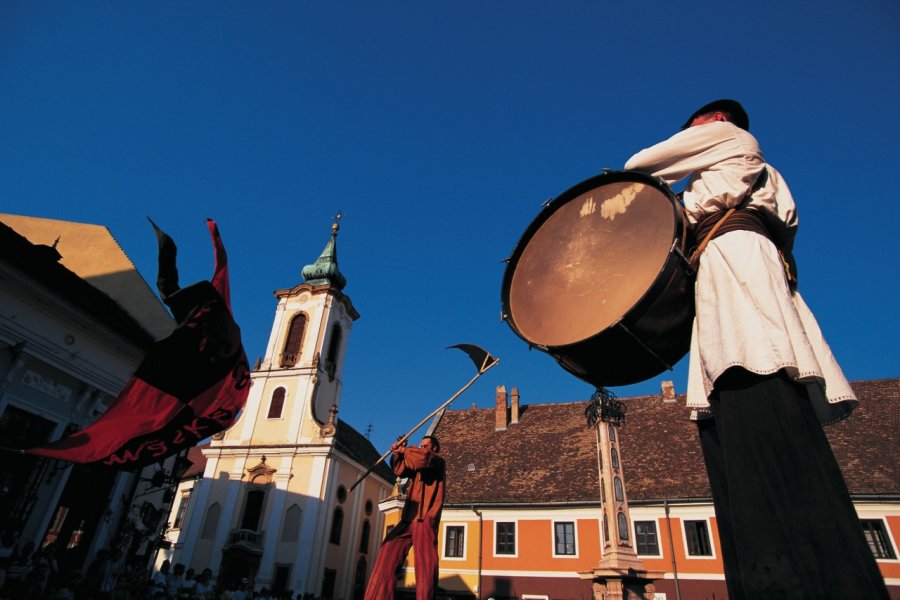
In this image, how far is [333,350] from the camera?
117 ft

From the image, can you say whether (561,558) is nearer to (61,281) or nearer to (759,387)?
(61,281)

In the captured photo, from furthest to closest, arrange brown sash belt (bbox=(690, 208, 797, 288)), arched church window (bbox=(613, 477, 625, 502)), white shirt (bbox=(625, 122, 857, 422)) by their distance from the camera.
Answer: arched church window (bbox=(613, 477, 625, 502))
brown sash belt (bbox=(690, 208, 797, 288))
white shirt (bbox=(625, 122, 857, 422))

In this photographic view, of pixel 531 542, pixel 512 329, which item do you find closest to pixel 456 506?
pixel 531 542

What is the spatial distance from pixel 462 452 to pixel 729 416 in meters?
29.2

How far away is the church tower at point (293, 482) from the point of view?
26.4 m

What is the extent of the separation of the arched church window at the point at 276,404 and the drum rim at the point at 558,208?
103ft

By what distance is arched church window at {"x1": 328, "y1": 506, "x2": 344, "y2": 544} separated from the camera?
1106 inches

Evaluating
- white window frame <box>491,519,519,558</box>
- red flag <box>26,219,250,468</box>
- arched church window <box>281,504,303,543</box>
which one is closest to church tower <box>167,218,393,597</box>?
arched church window <box>281,504,303,543</box>

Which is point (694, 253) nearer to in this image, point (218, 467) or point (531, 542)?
point (531, 542)

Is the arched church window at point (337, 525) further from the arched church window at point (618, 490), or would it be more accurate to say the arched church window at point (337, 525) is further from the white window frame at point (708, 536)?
the white window frame at point (708, 536)

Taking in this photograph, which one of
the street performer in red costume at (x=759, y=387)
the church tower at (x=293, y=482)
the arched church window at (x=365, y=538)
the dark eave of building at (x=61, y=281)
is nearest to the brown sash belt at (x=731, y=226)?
the street performer in red costume at (x=759, y=387)

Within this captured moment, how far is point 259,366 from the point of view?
33594 millimetres

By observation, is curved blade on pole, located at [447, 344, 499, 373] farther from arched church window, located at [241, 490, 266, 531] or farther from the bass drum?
arched church window, located at [241, 490, 266, 531]

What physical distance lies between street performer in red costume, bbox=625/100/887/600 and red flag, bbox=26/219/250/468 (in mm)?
7712
